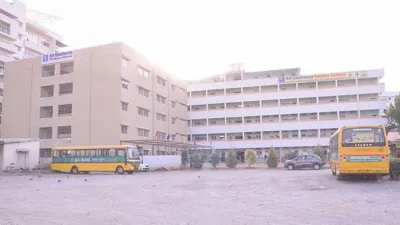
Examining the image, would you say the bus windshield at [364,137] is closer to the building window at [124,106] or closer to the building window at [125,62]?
the building window at [124,106]

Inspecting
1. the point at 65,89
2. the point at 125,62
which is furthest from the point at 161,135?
the point at 65,89

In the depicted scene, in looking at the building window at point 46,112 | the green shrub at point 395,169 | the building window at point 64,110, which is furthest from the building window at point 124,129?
the green shrub at point 395,169

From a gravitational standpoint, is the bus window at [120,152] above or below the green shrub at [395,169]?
above

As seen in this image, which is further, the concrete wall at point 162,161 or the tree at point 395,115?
the concrete wall at point 162,161

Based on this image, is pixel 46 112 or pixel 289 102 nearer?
pixel 46 112

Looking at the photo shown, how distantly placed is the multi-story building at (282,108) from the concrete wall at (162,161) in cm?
2545

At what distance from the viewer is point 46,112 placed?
4962cm

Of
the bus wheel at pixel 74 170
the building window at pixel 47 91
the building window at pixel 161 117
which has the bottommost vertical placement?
the bus wheel at pixel 74 170

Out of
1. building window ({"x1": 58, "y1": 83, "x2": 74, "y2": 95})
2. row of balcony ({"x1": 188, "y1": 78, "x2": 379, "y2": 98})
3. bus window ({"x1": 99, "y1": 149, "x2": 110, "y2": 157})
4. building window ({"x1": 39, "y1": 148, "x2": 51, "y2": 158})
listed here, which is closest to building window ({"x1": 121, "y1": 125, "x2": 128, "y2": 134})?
building window ({"x1": 58, "y1": 83, "x2": 74, "y2": 95})

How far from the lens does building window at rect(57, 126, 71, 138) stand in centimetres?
4667

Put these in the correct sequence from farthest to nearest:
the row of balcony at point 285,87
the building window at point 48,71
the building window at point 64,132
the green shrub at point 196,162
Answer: the row of balcony at point 285,87 < the building window at point 48,71 < the building window at point 64,132 < the green shrub at point 196,162

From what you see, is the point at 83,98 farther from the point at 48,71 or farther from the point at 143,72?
the point at 143,72

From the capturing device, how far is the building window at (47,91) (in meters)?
49.8

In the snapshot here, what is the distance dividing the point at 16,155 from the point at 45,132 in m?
9.58
